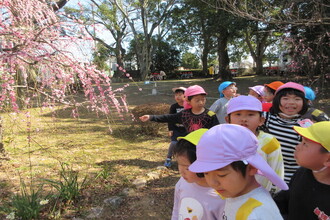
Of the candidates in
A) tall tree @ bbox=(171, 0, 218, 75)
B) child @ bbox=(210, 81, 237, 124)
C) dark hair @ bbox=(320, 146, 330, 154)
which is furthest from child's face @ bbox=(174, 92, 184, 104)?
tall tree @ bbox=(171, 0, 218, 75)

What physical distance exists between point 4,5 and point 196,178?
282 cm

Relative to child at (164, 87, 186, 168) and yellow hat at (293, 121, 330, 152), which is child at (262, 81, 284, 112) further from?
yellow hat at (293, 121, 330, 152)

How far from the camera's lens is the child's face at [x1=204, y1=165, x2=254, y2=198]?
3.30 feet

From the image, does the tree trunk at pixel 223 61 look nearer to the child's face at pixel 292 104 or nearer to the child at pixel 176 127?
the child at pixel 176 127

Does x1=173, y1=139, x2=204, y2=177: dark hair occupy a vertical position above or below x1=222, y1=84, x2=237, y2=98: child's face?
below

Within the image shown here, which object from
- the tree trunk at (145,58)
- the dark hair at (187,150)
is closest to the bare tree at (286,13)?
the dark hair at (187,150)

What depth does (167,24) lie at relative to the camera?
25031mm

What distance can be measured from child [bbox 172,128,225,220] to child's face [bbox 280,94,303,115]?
1001 millimetres

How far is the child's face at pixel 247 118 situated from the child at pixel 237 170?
79cm

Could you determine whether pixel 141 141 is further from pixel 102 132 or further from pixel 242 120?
pixel 242 120

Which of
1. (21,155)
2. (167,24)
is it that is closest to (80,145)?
(21,155)

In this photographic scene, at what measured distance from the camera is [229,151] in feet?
3.24

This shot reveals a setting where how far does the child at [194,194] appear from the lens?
52.0 inches

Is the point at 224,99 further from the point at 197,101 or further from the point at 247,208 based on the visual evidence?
the point at 247,208
